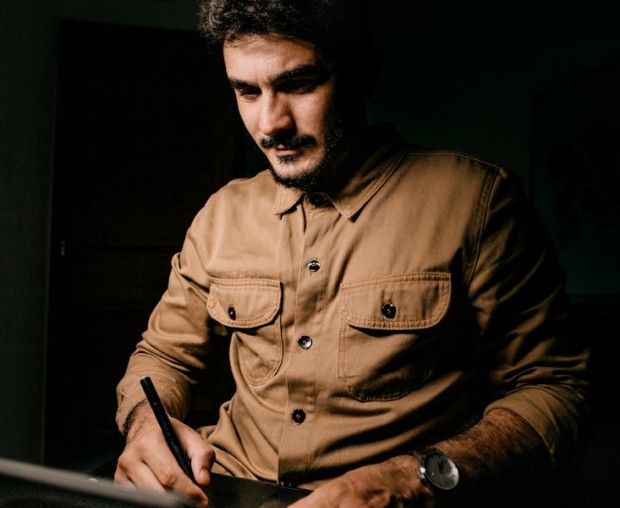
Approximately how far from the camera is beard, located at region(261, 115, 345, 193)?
1.11 meters

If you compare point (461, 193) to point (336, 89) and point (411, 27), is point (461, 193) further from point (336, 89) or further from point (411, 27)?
point (411, 27)

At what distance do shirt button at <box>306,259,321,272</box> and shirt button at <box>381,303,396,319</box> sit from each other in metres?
0.15

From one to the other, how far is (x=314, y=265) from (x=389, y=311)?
0.58ft

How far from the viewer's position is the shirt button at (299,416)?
1093mm

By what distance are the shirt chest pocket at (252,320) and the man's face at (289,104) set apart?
0.76 ft

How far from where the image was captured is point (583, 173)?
2.96m

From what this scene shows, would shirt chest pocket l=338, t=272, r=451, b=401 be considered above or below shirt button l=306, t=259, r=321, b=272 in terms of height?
below

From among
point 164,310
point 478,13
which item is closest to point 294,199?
point 164,310

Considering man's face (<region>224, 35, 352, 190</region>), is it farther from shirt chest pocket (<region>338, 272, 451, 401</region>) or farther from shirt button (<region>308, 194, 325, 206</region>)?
shirt chest pocket (<region>338, 272, 451, 401</region>)

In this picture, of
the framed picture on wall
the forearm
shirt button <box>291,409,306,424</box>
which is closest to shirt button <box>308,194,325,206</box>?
shirt button <box>291,409,306,424</box>

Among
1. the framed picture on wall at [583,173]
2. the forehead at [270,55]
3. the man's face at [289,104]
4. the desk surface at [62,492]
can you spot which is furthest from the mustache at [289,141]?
the framed picture on wall at [583,173]

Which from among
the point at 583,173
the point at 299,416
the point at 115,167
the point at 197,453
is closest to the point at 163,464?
the point at 197,453

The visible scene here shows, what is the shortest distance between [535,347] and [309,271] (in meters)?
0.44

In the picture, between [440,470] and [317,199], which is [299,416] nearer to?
[440,470]
